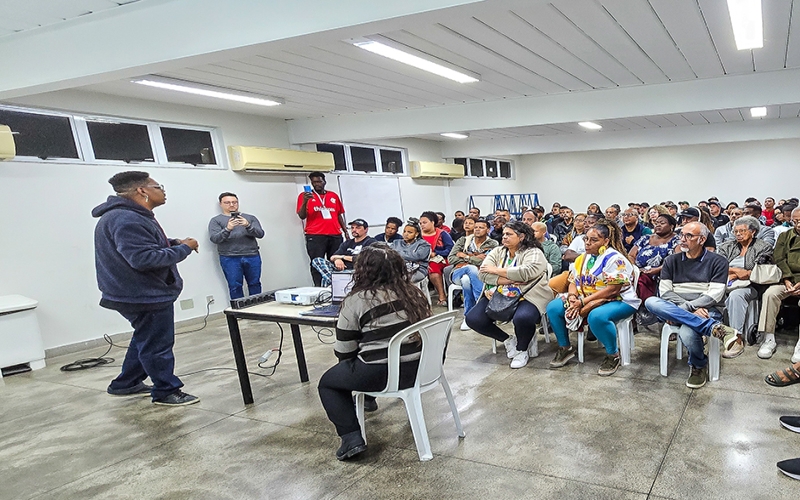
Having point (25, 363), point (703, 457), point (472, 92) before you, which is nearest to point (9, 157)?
point (25, 363)

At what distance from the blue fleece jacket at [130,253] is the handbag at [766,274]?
4026 millimetres

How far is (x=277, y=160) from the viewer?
19.9 ft

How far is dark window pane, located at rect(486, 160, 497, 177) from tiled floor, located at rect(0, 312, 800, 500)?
8783 millimetres

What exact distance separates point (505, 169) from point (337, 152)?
655cm

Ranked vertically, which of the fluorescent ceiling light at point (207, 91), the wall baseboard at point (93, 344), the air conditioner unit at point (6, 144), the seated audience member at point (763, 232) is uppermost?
the fluorescent ceiling light at point (207, 91)

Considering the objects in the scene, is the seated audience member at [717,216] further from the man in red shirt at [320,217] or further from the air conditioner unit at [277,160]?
the air conditioner unit at [277,160]

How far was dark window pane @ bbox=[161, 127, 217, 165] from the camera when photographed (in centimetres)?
533

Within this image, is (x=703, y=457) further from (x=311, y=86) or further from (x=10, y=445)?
(x=311, y=86)

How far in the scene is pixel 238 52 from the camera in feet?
8.73

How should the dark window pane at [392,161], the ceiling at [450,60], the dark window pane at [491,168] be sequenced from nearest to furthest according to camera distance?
1. the ceiling at [450,60]
2. the dark window pane at [392,161]
3. the dark window pane at [491,168]

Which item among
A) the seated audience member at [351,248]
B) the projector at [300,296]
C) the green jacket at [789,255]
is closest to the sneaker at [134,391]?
the projector at [300,296]

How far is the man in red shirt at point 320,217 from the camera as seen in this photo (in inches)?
249

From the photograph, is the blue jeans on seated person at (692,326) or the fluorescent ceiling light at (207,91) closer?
the blue jeans on seated person at (692,326)

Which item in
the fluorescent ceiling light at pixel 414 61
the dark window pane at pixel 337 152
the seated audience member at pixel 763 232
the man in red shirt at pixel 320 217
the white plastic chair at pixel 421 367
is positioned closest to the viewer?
the white plastic chair at pixel 421 367
